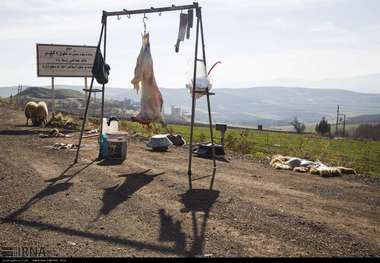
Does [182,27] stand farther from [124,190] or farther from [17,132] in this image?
[17,132]

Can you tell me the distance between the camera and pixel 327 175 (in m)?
11.4

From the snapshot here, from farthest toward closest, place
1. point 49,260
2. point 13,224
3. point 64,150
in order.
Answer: point 64,150
point 13,224
point 49,260

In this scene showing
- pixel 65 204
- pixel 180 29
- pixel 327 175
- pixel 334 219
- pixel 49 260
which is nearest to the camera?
pixel 49 260

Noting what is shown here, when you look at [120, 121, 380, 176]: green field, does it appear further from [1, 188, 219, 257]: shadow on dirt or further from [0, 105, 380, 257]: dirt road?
[1, 188, 219, 257]: shadow on dirt

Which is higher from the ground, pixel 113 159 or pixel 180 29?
pixel 180 29

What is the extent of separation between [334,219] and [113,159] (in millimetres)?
6778

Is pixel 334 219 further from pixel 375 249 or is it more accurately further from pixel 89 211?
pixel 89 211

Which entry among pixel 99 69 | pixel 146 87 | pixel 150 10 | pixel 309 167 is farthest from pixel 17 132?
pixel 309 167

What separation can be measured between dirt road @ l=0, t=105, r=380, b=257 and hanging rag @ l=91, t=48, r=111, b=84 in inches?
88.6

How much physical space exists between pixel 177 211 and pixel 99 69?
5.59m

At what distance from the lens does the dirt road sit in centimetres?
575

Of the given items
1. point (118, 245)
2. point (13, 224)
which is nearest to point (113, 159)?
point (13, 224)

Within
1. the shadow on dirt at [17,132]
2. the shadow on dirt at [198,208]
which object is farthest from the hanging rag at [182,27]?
the shadow on dirt at [17,132]

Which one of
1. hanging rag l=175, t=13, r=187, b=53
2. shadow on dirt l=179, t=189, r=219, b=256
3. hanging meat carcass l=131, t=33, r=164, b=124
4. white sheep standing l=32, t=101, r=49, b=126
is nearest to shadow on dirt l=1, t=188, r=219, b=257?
shadow on dirt l=179, t=189, r=219, b=256
